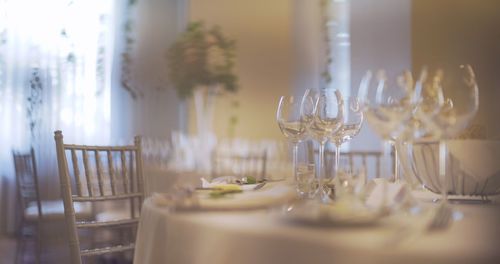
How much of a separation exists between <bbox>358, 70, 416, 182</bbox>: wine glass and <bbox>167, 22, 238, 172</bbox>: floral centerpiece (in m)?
2.40

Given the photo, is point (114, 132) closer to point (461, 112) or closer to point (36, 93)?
point (36, 93)

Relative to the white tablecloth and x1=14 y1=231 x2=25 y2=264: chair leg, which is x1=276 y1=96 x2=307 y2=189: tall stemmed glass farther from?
x1=14 y1=231 x2=25 y2=264: chair leg

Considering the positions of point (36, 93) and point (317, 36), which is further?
point (317, 36)

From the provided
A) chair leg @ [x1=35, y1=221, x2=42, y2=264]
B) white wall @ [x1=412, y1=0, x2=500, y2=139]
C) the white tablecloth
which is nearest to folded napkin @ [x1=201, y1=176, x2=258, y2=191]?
the white tablecloth

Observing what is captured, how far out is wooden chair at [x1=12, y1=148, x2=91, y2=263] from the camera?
2.32 m

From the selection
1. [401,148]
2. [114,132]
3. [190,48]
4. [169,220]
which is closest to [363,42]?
[190,48]

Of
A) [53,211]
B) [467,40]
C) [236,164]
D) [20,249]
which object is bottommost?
[20,249]

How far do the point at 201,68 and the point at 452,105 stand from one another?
249 cm

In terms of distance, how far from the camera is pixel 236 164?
9.97ft

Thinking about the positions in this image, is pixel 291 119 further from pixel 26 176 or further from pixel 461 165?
pixel 26 176

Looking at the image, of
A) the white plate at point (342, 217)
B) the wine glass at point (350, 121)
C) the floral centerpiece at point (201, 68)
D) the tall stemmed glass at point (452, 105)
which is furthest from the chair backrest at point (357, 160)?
the white plate at point (342, 217)

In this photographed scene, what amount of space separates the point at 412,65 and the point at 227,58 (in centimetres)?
105

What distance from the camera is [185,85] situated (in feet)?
10.4

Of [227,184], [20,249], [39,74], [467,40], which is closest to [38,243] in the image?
[20,249]
